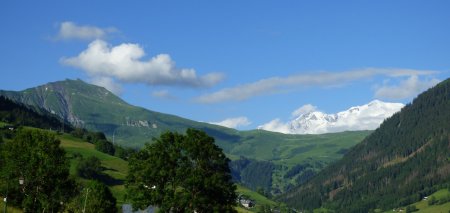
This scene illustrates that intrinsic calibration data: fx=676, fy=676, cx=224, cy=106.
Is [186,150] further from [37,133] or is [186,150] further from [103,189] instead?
[103,189]

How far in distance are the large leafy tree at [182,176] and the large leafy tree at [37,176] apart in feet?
43.7

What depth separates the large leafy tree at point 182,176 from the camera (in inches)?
3824

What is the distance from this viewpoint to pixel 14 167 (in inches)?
4220

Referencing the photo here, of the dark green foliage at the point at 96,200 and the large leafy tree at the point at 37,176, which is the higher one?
the large leafy tree at the point at 37,176

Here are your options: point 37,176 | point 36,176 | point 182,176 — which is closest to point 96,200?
point 36,176

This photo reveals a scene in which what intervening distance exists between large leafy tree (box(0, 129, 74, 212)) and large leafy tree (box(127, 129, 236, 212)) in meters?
13.3

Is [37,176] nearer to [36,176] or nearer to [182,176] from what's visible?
[36,176]

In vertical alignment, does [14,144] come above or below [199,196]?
above

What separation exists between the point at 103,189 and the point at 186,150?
4901 cm

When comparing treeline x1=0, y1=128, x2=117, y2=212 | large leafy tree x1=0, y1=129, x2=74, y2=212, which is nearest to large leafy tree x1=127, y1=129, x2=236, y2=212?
treeline x1=0, y1=128, x2=117, y2=212

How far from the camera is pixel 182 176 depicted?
9894 centimetres

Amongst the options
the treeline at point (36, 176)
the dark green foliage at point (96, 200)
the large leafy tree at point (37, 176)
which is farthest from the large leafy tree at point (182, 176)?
the dark green foliage at point (96, 200)

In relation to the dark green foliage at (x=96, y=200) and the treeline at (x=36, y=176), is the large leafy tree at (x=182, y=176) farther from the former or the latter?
the dark green foliage at (x=96, y=200)

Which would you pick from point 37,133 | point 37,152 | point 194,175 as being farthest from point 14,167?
point 194,175
